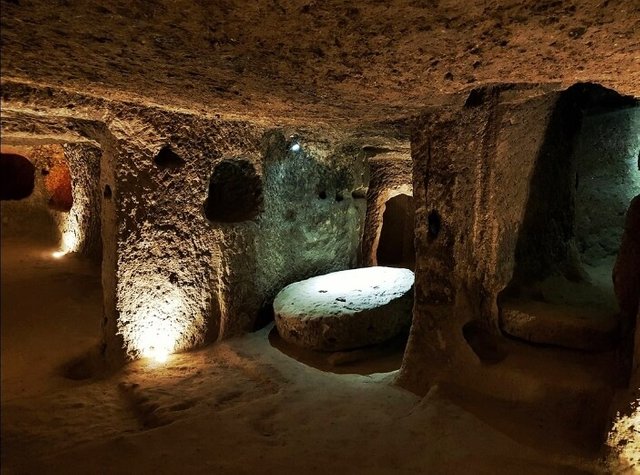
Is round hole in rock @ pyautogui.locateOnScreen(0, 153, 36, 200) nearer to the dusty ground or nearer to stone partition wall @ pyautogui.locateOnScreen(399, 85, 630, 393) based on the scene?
the dusty ground

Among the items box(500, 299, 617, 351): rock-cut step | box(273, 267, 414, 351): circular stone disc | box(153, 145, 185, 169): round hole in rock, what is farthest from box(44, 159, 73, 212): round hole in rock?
box(500, 299, 617, 351): rock-cut step

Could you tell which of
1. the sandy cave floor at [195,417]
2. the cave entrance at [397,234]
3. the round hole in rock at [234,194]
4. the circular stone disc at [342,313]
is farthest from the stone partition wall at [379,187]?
the cave entrance at [397,234]

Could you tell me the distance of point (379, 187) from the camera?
6316mm

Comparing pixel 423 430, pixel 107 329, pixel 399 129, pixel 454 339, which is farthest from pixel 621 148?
pixel 107 329

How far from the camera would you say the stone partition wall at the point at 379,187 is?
6.19m

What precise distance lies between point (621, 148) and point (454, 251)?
3.05 meters

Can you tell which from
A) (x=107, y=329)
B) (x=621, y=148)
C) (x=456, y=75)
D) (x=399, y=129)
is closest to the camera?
(x=456, y=75)

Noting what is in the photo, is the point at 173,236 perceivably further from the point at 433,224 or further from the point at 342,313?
the point at 433,224

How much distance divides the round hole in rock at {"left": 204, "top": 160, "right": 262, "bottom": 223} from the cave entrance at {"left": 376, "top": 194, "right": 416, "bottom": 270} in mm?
5635

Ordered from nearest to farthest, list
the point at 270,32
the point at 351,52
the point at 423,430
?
the point at 270,32
the point at 351,52
the point at 423,430

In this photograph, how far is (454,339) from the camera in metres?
3.18

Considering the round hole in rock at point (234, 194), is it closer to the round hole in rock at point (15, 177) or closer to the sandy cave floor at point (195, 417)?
the sandy cave floor at point (195, 417)

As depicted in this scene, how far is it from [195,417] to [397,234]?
7980 mm

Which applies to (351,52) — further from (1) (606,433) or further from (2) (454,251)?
(1) (606,433)
